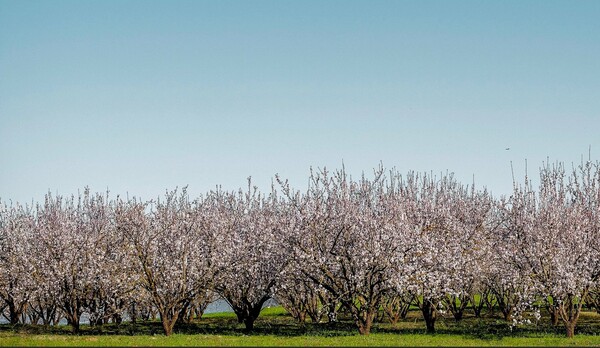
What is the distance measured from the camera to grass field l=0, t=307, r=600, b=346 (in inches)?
928

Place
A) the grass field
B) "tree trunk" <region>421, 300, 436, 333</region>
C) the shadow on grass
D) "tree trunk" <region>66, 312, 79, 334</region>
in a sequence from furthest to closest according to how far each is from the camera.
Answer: "tree trunk" <region>66, 312, 79, 334</region>, "tree trunk" <region>421, 300, 436, 333</region>, the shadow on grass, the grass field

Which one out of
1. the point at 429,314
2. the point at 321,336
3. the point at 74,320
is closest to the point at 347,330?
the point at 321,336

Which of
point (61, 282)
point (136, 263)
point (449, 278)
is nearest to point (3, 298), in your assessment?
point (61, 282)

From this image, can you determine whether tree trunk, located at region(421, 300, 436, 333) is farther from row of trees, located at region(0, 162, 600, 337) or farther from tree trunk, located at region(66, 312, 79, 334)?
tree trunk, located at region(66, 312, 79, 334)

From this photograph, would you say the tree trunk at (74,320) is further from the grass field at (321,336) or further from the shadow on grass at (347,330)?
the grass field at (321,336)

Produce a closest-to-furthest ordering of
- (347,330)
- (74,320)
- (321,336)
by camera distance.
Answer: (321,336) < (347,330) < (74,320)

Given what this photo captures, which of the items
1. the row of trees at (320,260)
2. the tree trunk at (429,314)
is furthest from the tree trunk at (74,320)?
the tree trunk at (429,314)

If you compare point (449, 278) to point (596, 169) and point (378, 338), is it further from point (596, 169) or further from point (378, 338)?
point (596, 169)

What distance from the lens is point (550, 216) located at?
29.2 meters

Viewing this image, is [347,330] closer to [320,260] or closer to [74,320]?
[320,260]

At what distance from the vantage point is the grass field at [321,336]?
23578 millimetres

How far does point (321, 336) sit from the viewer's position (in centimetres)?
2666

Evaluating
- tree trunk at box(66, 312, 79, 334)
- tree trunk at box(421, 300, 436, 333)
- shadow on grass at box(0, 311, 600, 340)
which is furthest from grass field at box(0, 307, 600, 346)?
tree trunk at box(66, 312, 79, 334)

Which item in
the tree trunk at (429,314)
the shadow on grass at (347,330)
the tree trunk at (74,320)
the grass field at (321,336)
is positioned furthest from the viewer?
the tree trunk at (74,320)
